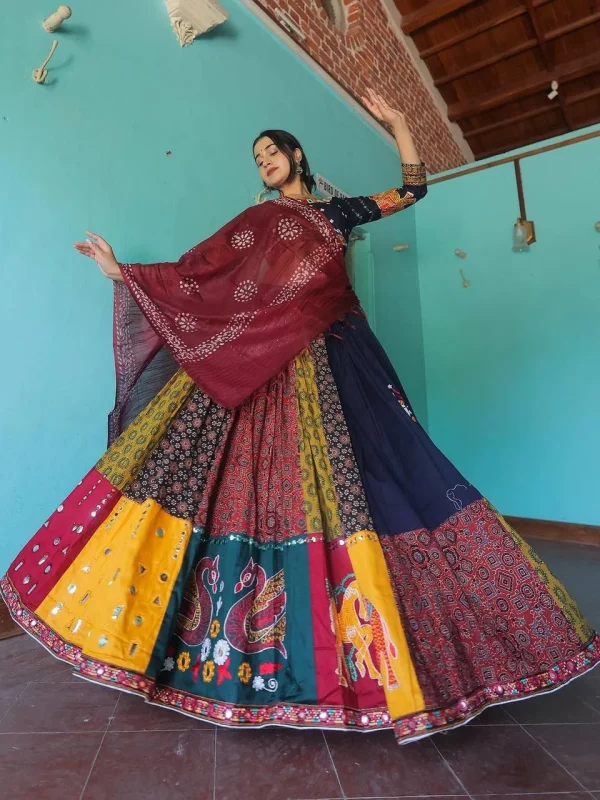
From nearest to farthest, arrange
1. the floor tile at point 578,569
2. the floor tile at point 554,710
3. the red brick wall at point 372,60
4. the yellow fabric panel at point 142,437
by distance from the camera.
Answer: the floor tile at point 554,710 < the yellow fabric panel at point 142,437 < the floor tile at point 578,569 < the red brick wall at point 372,60

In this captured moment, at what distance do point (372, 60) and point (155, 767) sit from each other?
4.25 meters

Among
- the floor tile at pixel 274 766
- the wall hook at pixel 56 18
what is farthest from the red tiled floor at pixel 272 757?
the wall hook at pixel 56 18

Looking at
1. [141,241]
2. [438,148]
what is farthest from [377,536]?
[438,148]

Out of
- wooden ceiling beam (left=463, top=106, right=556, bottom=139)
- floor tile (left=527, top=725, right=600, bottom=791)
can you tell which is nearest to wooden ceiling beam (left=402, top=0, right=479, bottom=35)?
wooden ceiling beam (left=463, top=106, right=556, bottom=139)

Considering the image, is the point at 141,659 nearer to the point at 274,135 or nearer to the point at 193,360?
the point at 193,360

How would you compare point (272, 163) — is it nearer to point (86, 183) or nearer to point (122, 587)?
point (86, 183)

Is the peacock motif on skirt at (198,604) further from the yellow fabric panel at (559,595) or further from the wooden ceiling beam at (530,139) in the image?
the wooden ceiling beam at (530,139)

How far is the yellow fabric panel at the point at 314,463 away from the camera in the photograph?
A: 1.19m

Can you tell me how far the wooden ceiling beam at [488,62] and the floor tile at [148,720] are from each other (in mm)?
4953

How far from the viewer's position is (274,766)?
94 centimetres

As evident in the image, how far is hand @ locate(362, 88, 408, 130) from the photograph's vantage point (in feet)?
5.35

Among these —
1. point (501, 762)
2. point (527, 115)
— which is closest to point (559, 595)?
point (501, 762)

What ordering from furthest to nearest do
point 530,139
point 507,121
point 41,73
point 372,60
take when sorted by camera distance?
1. point 530,139
2. point 507,121
3. point 372,60
4. point 41,73

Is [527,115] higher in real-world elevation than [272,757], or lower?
higher
